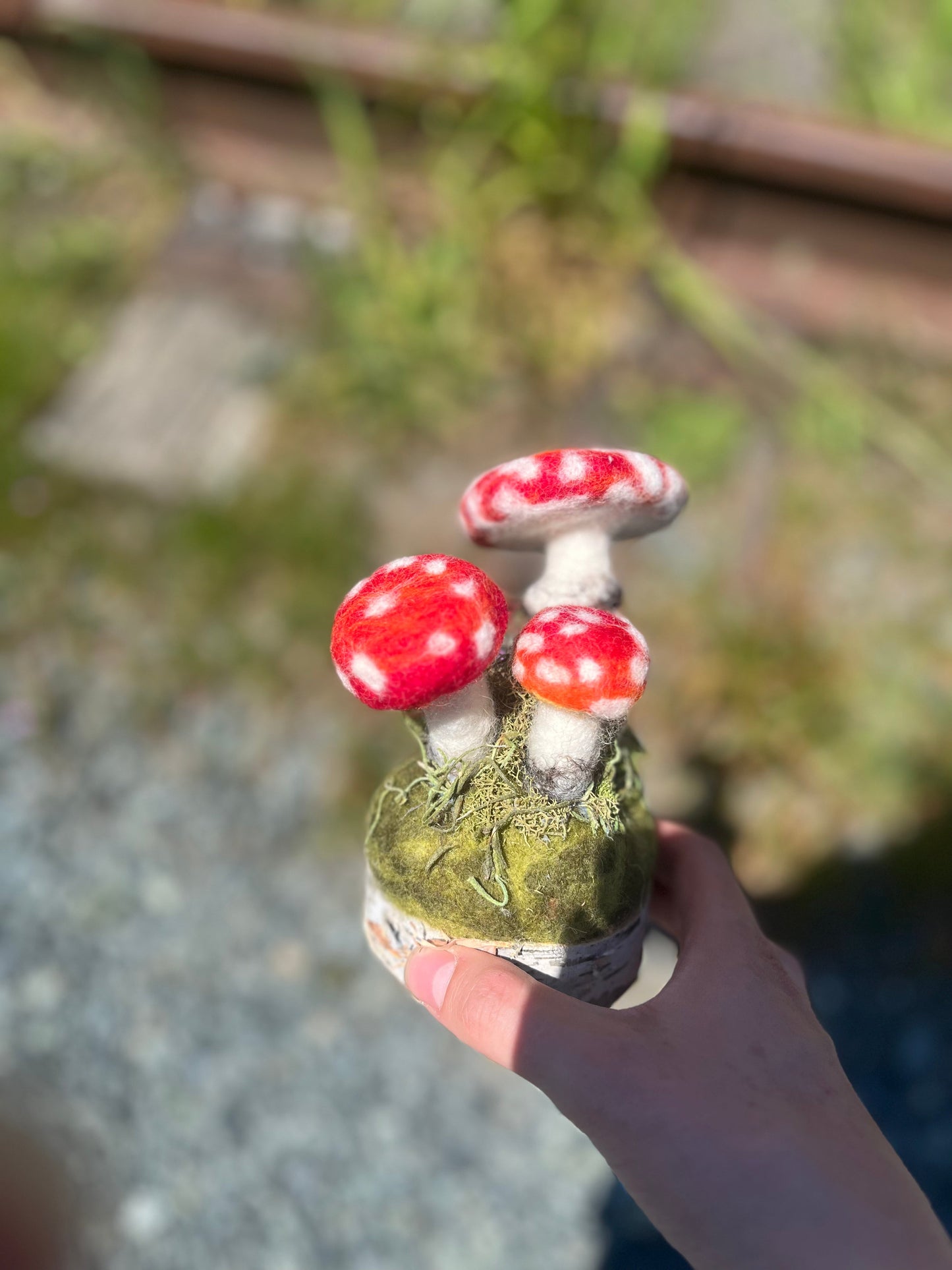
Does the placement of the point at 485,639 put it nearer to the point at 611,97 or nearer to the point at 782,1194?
the point at 782,1194

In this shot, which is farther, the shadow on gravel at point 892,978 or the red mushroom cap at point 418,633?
the shadow on gravel at point 892,978

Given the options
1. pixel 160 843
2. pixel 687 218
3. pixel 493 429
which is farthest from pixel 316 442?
pixel 687 218

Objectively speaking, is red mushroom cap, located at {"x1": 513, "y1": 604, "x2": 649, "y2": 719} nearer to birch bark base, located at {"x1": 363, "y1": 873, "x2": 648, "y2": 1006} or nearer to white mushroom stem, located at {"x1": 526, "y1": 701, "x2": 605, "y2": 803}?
white mushroom stem, located at {"x1": 526, "y1": 701, "x2": 605, "y2": 803}

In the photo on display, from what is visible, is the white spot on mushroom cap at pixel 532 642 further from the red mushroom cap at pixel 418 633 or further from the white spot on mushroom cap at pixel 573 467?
the white spot on mushroom cap at pixel 573 467

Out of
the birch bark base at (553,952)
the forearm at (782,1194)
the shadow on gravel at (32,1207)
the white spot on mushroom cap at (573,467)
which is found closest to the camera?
the forearm at (782,1194)

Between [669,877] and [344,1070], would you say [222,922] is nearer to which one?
[344,1070]

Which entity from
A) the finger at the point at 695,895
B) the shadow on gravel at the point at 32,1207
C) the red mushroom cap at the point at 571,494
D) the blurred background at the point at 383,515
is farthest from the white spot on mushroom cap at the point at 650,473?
the shadow on gravel at the point at 32,1207
